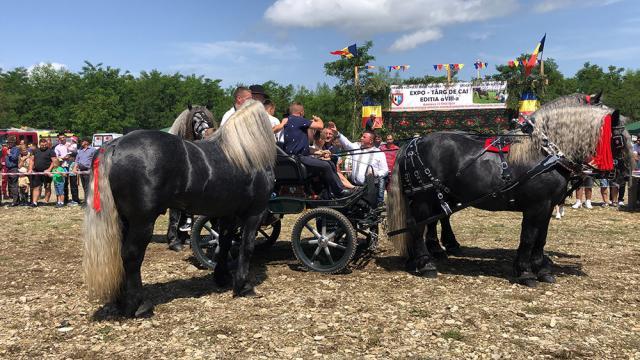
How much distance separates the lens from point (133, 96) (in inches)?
1988

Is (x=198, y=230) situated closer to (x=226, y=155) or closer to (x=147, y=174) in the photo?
(x=226, y=155)

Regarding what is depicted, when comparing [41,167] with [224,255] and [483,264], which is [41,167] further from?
[483,264]

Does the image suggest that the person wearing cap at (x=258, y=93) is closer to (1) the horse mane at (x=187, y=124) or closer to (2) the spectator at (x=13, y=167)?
(1) the horse mane at (x=187, y=124)

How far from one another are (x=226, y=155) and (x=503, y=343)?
9.80ft

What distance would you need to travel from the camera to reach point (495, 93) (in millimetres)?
23922

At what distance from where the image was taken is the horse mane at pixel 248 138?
15.7ft

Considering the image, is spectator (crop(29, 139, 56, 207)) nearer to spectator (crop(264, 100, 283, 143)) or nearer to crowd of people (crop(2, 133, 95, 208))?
crowd of people (crop(2, 133, 95, 208))

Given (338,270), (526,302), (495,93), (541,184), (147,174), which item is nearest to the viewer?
(147,174)

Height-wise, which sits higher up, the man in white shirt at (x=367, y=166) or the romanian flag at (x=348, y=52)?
the romanian flag at (x=348, y=52)

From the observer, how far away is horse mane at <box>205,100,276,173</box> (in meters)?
4.78

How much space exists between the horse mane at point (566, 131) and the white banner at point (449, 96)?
19.7 meters

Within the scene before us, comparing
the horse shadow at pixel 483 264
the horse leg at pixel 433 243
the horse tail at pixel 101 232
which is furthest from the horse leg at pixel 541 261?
the horse tail at pixel 101 232

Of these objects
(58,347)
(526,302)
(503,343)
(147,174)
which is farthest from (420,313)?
(58,347)

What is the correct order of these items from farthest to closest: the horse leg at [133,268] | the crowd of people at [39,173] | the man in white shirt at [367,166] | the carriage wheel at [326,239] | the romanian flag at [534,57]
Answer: the romanian flag at [534,57] < the crowd of people at [39,173] < the man in white shirt at [367,166] < the carriage wheel at [326,239] < the horse leg at [133,268]
